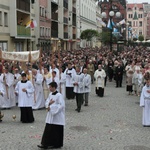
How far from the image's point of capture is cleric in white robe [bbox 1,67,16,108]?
15.3 meters

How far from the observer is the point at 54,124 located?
9266mm

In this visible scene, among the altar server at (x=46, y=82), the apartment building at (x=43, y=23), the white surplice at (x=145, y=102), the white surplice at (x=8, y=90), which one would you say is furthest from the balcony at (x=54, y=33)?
the white surplice at (x=145, y=102)

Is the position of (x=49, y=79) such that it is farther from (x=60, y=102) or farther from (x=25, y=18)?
(x=25, y=18)

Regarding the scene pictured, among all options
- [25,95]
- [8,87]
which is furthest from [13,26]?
[25,95]

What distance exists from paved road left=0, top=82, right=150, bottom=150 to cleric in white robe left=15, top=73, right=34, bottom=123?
0.95 ft

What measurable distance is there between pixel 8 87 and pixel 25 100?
3325 millimetres

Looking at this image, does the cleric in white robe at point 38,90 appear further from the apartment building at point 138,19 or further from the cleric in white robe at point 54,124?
the apartment building at point 138,19

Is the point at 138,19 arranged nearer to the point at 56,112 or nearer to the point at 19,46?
the point at 19,46

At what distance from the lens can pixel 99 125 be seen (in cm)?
1204

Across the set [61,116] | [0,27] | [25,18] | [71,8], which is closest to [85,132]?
[61,116]

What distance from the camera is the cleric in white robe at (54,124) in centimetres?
916

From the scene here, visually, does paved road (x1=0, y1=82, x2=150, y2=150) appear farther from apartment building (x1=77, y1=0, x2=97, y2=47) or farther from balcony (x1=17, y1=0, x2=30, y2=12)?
apartment building (x1=77, y1=0, x2=97, y2=47)

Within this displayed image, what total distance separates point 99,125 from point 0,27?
24180mm

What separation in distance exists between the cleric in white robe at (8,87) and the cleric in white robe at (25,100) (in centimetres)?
276
